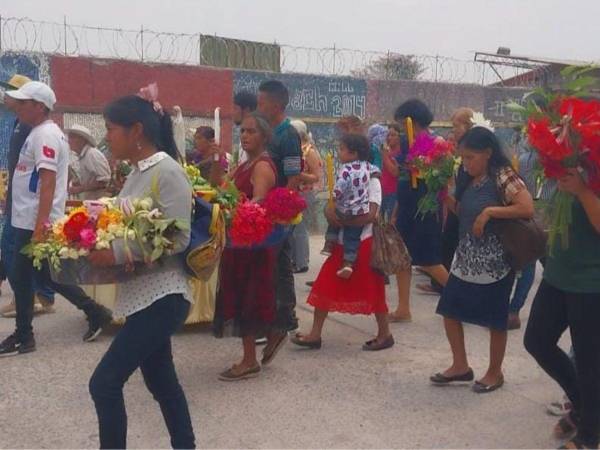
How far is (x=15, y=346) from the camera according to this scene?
5266mm

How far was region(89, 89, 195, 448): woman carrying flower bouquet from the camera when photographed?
3.01 meters

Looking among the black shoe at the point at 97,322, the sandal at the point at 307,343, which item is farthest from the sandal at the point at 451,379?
the black shoe at the point at 97,322

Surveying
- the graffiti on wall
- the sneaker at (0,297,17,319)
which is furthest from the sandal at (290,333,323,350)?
the graffiti on wall

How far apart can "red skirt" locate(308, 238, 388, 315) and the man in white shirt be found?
1.89 meters

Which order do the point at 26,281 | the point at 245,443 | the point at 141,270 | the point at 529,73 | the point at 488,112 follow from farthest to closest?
the point at 529,73 < the point at 488,112 < the point at 26,281 < the point at 245,443 < the point at 141,270

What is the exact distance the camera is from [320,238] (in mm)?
11344

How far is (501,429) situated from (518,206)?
1.24 meters

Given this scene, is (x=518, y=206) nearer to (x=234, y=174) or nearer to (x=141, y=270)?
(x=234, y=174)

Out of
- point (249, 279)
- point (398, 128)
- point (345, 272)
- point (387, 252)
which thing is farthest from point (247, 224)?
point (398, 128)

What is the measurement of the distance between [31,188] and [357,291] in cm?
245

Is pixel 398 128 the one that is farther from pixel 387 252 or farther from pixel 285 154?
pixel 285 154

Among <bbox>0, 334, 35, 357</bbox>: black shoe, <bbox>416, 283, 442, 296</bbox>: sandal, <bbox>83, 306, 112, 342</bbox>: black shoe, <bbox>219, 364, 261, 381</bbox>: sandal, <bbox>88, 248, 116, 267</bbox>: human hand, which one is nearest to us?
<bbox>88, 248, 116, 267</bbox>: human hand

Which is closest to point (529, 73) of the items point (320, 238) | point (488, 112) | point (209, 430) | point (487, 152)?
point (488, 112)

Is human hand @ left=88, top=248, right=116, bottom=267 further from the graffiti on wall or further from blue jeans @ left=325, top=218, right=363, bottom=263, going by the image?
the graffiti on wall
